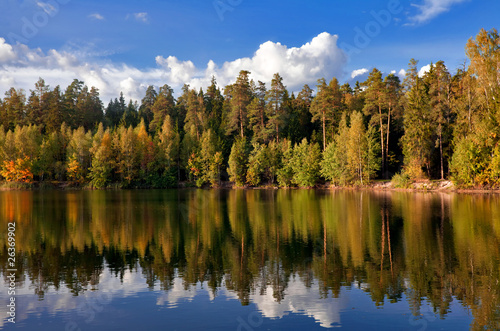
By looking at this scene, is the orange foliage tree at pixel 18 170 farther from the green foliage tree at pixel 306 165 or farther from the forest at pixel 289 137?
the green foliage tree at pixel 306 165

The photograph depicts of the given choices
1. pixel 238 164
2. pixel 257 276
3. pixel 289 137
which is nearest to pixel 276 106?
pixel 289 137

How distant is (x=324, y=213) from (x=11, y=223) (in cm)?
2596

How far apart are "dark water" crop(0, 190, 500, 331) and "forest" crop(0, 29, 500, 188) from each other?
42.6m

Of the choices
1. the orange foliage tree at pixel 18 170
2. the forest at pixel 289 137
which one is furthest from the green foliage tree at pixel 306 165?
the orange foliage tree at pixel 18 170

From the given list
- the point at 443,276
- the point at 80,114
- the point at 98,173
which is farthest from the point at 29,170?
the point at 443,276

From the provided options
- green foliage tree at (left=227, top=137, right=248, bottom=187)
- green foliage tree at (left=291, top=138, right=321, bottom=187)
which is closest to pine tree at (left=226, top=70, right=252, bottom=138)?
green foliage tree at (left=227, top=137, right=248, bottom=187)

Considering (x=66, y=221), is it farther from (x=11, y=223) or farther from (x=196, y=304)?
(x=196, y=304)

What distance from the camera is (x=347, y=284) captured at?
43.2ft

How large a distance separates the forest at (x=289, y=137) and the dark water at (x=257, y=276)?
42.6 metres

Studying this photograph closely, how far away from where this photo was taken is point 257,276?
1415 cm

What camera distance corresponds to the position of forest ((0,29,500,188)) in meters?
59.2

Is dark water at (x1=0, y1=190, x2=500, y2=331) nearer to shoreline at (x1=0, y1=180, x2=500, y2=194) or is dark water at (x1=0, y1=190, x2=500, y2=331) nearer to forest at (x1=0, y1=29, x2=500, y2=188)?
shoreline at (x1=0, y1=180, x2=500, y2=194)

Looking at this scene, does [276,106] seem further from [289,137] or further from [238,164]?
[238,164]

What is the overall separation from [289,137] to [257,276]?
79204 millimetres
